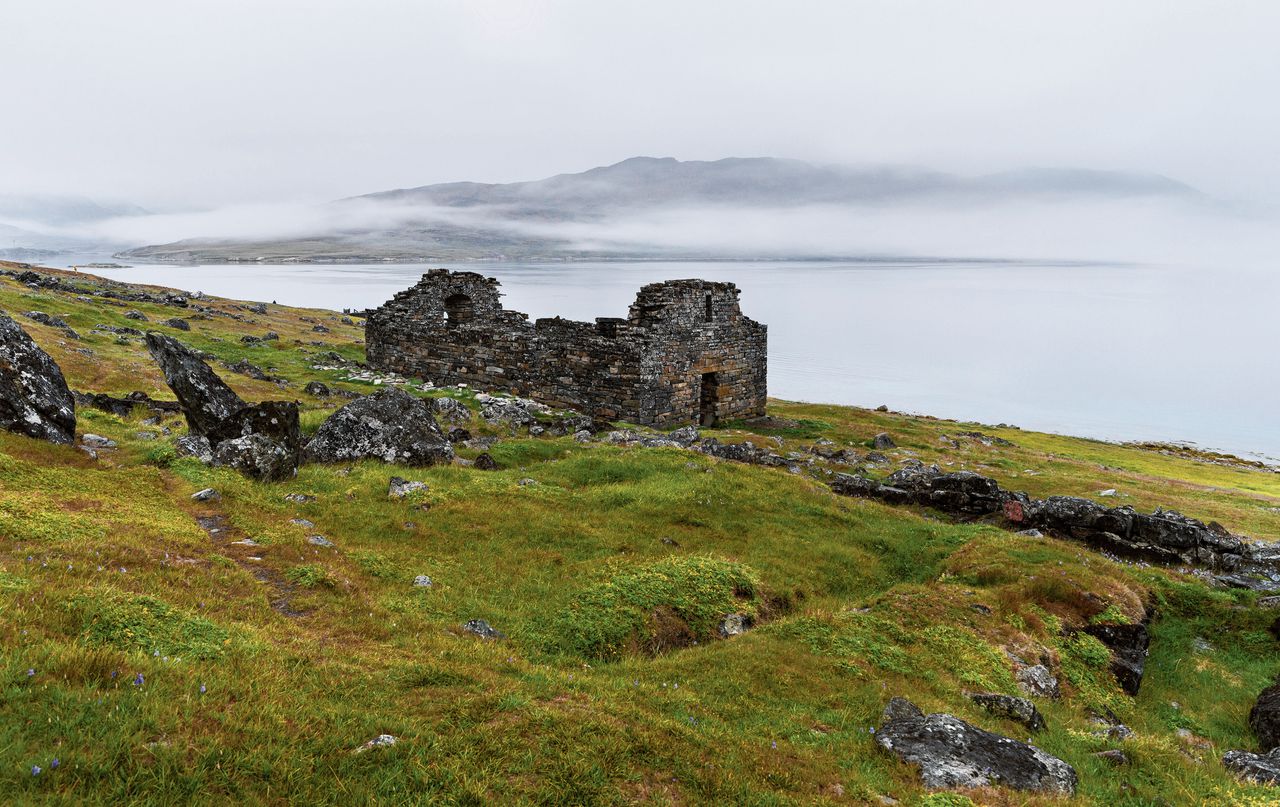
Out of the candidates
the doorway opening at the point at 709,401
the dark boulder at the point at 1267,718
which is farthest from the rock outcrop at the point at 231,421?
the doorway opening at the point at 709,401

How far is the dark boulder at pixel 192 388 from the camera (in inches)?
575

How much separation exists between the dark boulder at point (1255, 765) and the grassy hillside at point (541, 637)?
27cm

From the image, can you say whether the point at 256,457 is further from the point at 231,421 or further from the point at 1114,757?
the point at 1114,757

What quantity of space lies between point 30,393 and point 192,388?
8.79 ft

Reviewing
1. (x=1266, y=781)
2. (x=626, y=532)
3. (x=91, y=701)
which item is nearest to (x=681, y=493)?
(x=626, y=532)

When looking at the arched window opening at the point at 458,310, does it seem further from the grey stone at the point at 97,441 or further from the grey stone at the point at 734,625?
the grey stone at the point at 734,625

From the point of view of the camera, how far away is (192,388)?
14.8 metres

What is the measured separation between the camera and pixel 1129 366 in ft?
349

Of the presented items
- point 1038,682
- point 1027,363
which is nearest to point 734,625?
point 1038,682

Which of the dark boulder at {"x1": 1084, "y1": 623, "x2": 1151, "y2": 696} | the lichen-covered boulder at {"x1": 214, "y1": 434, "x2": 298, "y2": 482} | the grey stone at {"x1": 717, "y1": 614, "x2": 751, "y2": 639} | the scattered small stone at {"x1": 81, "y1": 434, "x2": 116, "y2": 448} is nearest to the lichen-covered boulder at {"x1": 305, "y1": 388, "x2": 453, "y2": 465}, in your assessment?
the lichen-covered boulder at {"x1": 214, "y1": 434, "x2": 298, "y2": 482}

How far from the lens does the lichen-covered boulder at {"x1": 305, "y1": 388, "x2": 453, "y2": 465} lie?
16156mm

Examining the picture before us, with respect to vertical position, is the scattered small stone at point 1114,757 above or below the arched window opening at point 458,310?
below

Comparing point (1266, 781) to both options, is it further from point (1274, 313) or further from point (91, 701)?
point (1274, 313)

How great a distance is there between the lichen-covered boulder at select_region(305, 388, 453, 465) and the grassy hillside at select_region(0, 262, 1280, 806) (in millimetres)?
854
